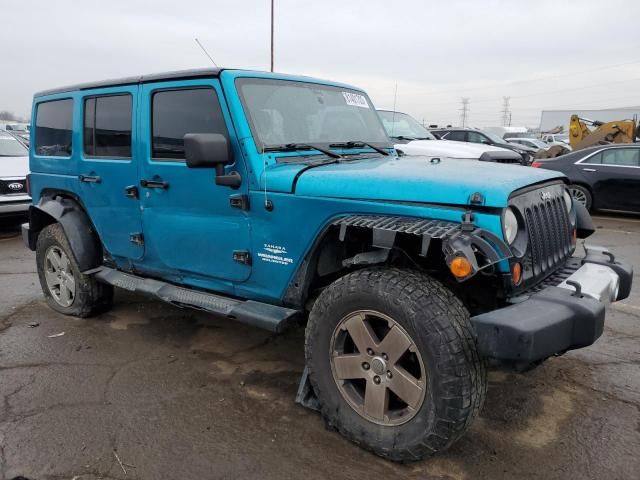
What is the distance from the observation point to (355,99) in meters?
4.12

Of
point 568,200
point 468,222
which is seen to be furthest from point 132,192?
point 568,200

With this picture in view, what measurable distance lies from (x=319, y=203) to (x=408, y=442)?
50.8 inches

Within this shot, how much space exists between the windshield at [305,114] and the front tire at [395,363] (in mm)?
1175

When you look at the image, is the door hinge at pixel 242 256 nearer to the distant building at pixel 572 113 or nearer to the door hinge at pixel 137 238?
the door hinge at pixel 137 238

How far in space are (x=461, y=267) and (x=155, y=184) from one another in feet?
7.54

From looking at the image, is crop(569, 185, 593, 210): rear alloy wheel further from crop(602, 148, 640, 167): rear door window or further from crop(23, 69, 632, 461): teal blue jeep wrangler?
crop(23, 69, 632, 461): teal blue jeep wrangler

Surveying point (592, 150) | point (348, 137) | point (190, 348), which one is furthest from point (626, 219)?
point (190, 348)

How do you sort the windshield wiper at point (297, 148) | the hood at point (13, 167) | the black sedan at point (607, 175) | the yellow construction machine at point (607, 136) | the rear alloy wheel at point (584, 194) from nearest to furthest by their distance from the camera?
the windshield wiper at point (297, 148)
the hood at point (13, 167)
the black sedan at point (607, 175)
the rear alloy wheel at point (584, 194)
the yellow construction machine at point (607, 136)

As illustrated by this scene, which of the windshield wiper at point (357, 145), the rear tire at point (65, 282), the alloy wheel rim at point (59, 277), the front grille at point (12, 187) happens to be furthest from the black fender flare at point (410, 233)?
the front grille at point (12, 187)

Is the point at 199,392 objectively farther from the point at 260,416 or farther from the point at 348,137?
the point at 348,137

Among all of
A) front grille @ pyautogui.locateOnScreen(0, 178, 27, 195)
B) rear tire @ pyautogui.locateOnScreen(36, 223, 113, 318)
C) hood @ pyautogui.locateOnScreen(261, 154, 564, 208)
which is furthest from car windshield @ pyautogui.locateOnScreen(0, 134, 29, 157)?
hood @ pyautogui.locateOnScreen(261, 154, 564, 208)

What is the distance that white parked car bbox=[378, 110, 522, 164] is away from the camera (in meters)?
7.60

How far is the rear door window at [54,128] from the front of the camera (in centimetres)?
452

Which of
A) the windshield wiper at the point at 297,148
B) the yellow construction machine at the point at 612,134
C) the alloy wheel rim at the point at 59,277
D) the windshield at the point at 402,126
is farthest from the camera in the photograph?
the yellow construction machine at the point at 612,134
